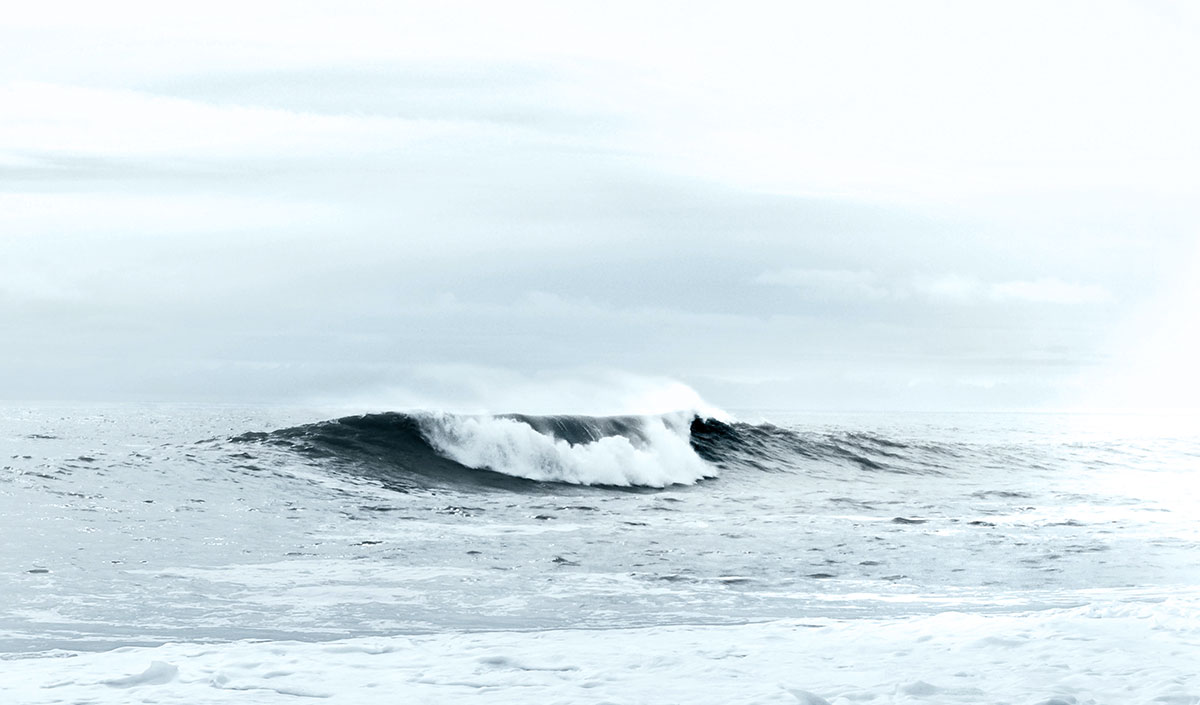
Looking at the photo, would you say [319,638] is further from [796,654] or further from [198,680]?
[796,654]

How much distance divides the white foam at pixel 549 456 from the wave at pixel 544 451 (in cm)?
2

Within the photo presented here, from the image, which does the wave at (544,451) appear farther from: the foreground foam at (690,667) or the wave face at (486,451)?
the foreground foam at (690,667)

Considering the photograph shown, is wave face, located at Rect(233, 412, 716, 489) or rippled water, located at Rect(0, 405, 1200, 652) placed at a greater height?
wave face, located at Rect(233, 412, 716, 489)

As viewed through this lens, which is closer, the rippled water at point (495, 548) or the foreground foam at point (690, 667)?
the foreground foam at point (690, 667)

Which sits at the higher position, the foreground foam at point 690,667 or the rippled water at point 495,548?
the foreground foam at point 690,667

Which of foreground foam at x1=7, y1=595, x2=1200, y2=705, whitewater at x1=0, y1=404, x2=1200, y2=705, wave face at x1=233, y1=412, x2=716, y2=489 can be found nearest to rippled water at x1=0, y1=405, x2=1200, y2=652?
whitewater at x1=0, y1=404, x2=1200, y2=705

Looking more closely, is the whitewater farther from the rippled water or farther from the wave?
the wave

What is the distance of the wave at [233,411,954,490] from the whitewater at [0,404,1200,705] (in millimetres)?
216

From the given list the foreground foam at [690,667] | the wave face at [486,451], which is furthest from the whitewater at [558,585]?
the wave face at [486,451]

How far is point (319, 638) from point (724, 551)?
5691mm

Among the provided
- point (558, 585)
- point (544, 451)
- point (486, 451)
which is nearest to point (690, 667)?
point (558, 585)

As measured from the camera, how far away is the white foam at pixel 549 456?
75.5 ft

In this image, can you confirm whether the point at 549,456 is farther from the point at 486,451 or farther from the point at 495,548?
the point at 495,548

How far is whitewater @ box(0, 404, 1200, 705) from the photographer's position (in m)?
5.25
